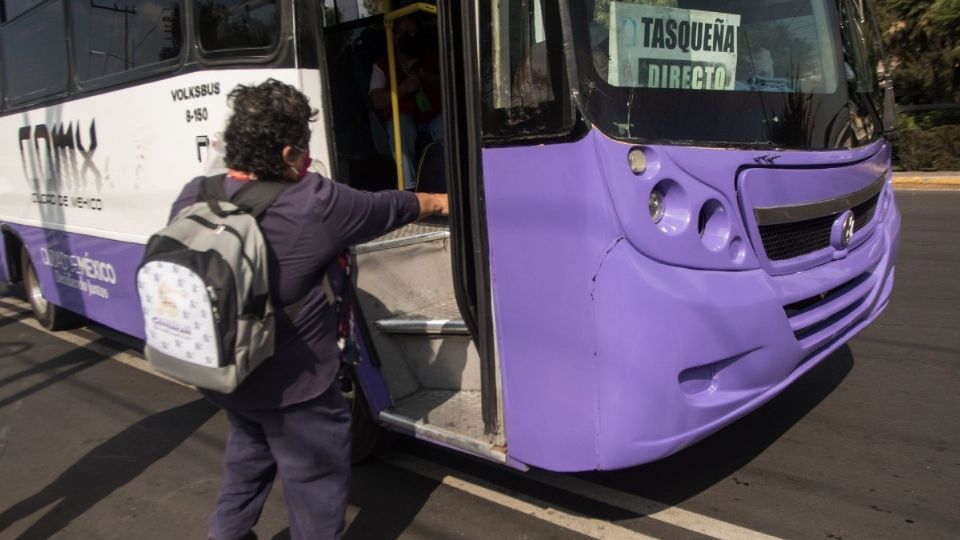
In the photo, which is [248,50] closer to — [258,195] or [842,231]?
[258,195]

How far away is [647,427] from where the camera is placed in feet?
8.53

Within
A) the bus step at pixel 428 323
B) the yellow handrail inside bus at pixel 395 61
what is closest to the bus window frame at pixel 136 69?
the yellow handrail inside bus at pixel 395 61

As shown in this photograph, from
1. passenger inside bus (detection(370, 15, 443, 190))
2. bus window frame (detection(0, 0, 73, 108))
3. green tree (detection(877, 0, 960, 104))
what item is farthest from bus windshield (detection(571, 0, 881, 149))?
green tree (detection(877, 0, 960, 104))

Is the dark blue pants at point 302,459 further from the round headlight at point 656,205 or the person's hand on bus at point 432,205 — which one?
the round headlight at point 656,205

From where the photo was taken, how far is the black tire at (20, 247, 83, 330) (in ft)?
24.1

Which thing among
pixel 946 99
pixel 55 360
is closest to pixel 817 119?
pixel 55 360

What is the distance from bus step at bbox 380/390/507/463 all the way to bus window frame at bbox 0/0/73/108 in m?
3.91

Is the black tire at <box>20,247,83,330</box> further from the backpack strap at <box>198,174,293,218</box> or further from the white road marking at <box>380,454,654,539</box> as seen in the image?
the backpack strap at <box>198,174,293,218</box>

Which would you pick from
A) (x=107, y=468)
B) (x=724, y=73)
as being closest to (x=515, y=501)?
(x=724, y=73)

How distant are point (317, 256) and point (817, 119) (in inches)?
88.3

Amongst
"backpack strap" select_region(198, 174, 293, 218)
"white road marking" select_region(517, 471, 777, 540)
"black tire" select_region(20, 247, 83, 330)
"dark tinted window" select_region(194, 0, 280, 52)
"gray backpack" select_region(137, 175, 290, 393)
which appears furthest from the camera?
"black tire" select_region(20, 247, 83, 330)

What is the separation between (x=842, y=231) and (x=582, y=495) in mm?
1681

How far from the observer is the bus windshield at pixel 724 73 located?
265 cm

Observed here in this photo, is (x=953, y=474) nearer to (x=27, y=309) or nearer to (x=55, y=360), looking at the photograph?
(x=55, y=360)
